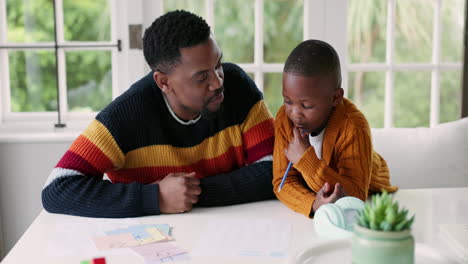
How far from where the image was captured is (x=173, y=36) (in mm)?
1625

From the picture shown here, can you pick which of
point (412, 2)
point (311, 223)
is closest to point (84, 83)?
point (311, 223)

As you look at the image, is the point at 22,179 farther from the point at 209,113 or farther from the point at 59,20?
the point at 209,113

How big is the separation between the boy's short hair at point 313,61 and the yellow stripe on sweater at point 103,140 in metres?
0.52

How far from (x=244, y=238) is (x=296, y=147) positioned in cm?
34

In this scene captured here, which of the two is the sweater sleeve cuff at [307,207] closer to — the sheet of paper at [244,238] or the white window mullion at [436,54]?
the sheet of paper at [244,238]

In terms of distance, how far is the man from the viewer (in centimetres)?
153

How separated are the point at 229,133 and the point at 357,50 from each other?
2607mm

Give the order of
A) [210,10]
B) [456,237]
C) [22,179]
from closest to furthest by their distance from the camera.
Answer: [456,237] → [22,179] → [210,10]

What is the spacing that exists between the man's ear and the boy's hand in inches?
15.6

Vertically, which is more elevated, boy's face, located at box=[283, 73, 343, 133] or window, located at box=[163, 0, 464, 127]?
window, located at box=[163, 0, 464, 127]

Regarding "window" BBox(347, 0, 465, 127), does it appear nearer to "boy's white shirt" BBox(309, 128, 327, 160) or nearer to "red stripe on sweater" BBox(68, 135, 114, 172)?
"boy's white shirt" BBox(309, 128, 327, 160)

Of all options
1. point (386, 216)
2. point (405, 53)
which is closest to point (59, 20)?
point (386, 216)

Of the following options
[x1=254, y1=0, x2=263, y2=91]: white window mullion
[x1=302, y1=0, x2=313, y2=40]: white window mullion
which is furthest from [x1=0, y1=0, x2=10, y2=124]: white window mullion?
[x1=302, y1=0, x2=313, y2=40]: white window mullion

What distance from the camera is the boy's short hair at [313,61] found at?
4.95 ft
